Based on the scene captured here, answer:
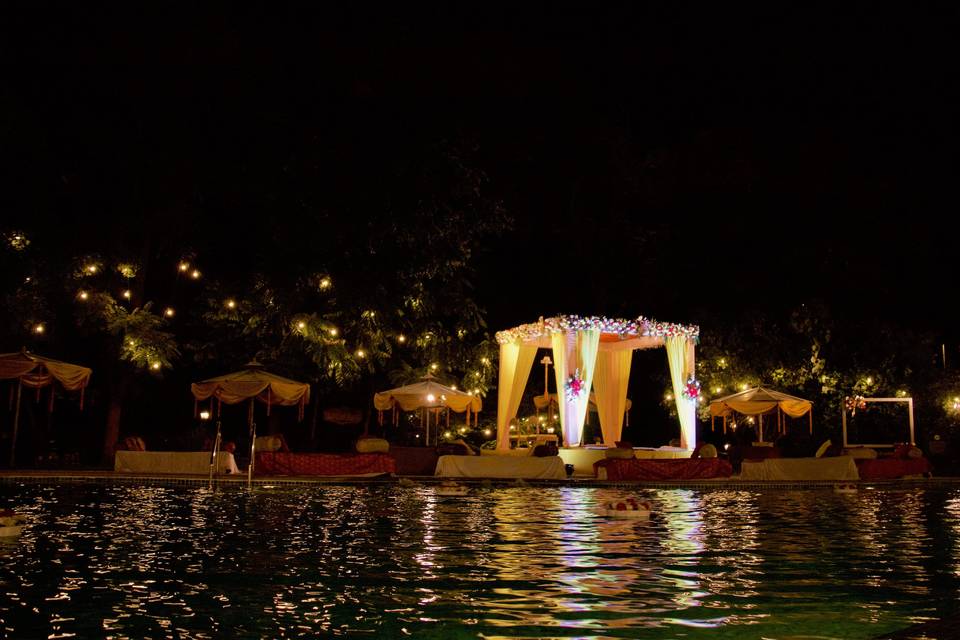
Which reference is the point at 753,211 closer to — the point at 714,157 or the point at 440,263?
the point at 714,157

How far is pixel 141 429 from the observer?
27703 millimetres

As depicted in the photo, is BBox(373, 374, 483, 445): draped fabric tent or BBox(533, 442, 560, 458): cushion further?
BBox(373, 374, 483, 445): draped fabric tent

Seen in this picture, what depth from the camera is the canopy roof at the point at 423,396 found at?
23797mm

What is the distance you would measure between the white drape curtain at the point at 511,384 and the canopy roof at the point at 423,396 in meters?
0.80

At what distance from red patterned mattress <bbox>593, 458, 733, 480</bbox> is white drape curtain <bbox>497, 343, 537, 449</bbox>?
3475 mm

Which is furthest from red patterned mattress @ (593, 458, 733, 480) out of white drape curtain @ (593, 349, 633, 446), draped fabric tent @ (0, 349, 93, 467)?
draped fabric tent @ (0, 349, 93, 467)

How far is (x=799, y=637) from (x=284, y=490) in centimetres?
1354

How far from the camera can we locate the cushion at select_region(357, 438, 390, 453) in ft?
72.2

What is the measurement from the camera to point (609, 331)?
23.2m

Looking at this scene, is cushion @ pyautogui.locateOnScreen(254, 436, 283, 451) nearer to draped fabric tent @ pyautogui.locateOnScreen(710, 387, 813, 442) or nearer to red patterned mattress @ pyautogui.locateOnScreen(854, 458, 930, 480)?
draped fabric tent @ pyautogui.locateOnScreen(710, 387, 813, 442)

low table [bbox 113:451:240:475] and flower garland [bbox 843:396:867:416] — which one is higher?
flower garland [bbox 843:396:867:416]

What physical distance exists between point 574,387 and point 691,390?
10.1ft

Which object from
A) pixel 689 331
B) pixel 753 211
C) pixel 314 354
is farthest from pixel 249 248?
pixel 753 211

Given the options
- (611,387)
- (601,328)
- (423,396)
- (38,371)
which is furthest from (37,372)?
(611,387)
